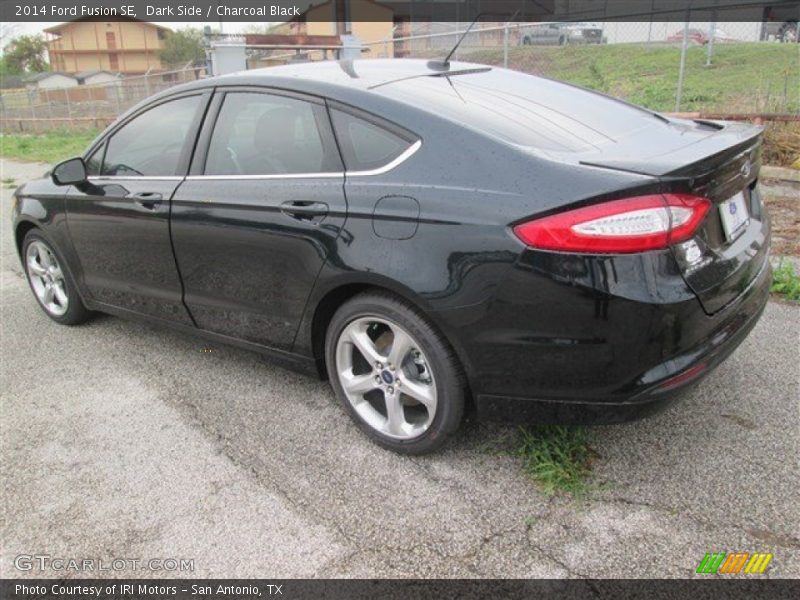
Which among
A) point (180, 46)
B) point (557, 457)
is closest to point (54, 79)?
point (180, 46)

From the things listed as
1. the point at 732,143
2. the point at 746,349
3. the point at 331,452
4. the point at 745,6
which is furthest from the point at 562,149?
the point at 745,6

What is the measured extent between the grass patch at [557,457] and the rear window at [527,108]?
120 centimetres

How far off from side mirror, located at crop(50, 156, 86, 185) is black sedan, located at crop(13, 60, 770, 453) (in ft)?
1.13

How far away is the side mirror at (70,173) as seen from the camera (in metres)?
4.00

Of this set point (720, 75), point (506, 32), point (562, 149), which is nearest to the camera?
point (562, 149)

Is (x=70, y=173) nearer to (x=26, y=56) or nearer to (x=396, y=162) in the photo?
(x=396, y=162)

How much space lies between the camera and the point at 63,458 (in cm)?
304

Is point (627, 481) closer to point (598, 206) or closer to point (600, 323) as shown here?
point (600, 323)

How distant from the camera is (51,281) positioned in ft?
15.2

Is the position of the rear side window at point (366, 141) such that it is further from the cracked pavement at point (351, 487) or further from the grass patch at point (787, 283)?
the grass patch at point (787, 283)

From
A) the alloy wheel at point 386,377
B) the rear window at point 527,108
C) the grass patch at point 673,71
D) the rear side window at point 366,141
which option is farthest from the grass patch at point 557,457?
the grass patch at point 673,71

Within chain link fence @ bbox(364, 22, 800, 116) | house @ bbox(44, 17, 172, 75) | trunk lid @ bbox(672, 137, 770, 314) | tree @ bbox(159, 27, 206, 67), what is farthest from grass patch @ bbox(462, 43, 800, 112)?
house @ bbox(44, 17, 172, 75)

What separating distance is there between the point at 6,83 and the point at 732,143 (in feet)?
176

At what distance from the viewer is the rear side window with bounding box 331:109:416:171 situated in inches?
108
